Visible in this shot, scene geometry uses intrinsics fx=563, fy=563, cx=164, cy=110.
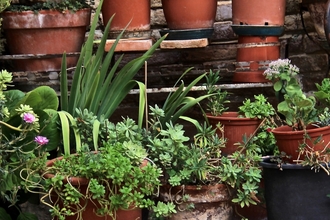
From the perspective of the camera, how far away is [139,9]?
8.82 ft

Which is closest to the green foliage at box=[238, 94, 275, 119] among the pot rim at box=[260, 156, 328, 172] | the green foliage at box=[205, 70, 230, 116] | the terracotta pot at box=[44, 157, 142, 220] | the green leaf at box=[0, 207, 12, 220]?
the green foliage at box=[205, 70, 230, 116]

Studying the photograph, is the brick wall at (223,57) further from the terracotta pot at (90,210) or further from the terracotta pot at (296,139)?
the terracotta pot at (90,210)

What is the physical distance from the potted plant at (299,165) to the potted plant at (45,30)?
3.82 ft

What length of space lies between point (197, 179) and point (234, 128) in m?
0.41

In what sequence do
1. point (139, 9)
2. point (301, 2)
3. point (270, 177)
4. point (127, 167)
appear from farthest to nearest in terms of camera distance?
point (301, 2), point (139, 9), point (270, 177), point (127, 167)

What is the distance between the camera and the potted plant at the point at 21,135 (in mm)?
1853

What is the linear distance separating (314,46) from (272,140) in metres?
0.95

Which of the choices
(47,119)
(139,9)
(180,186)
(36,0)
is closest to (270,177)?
(180,186)

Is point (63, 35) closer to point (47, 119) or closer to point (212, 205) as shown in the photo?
point (47, 119)

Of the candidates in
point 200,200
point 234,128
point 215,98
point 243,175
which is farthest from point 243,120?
point 200,200

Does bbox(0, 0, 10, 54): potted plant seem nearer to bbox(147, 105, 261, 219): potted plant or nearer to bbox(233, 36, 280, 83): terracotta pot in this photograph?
bbox(147, 105, 261, 219): potted plant

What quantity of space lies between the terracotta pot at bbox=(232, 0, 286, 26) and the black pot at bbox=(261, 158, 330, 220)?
0.94m

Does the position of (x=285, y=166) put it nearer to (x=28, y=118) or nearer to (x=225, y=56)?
(x=28, y=118)

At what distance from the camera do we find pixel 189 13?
2.68m
